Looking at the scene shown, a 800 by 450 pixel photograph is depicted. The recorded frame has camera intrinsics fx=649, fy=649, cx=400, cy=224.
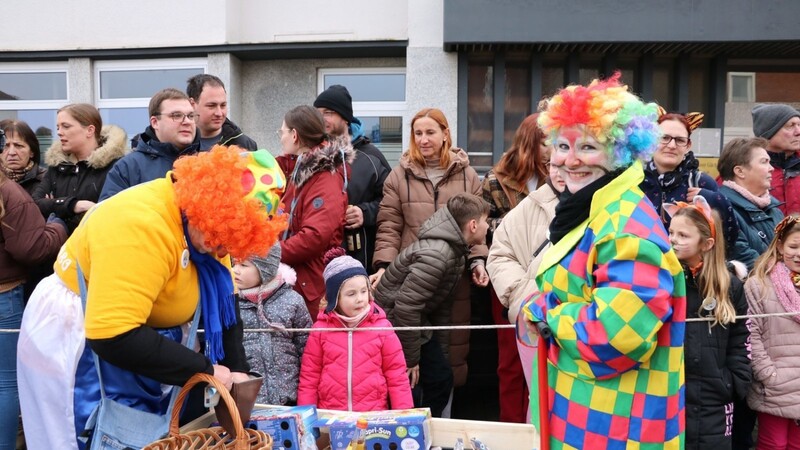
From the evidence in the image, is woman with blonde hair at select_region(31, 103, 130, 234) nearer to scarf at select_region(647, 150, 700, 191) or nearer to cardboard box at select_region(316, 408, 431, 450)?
cardboard box at select_region(316, 408, 431, 450)

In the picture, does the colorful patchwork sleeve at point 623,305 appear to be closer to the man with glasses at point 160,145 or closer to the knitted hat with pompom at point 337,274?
the knitted hat with pompom at point 337,274

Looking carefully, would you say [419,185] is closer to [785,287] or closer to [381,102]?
[785,287]

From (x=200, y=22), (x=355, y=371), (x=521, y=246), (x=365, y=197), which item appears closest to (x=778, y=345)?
(x=521, y=246)

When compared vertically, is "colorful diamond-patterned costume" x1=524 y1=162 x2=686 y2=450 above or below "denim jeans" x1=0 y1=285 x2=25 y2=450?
above

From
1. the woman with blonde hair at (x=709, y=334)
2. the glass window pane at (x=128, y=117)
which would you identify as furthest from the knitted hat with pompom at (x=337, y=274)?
the glass window pane at (x=128, y=117)

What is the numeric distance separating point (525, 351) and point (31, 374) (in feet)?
6.58

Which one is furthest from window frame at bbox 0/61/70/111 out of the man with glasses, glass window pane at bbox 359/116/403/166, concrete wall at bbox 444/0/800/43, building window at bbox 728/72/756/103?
building window at bbox 728/72/756/103

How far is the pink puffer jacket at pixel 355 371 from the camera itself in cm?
330

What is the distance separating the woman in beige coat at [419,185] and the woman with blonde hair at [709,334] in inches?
57.7

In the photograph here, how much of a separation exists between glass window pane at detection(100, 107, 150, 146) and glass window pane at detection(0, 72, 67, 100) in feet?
2.15

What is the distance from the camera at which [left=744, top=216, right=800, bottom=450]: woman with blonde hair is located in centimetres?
338

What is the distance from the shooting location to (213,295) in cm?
231

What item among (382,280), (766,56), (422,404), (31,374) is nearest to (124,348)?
(31,374)

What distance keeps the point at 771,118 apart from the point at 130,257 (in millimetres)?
4391
